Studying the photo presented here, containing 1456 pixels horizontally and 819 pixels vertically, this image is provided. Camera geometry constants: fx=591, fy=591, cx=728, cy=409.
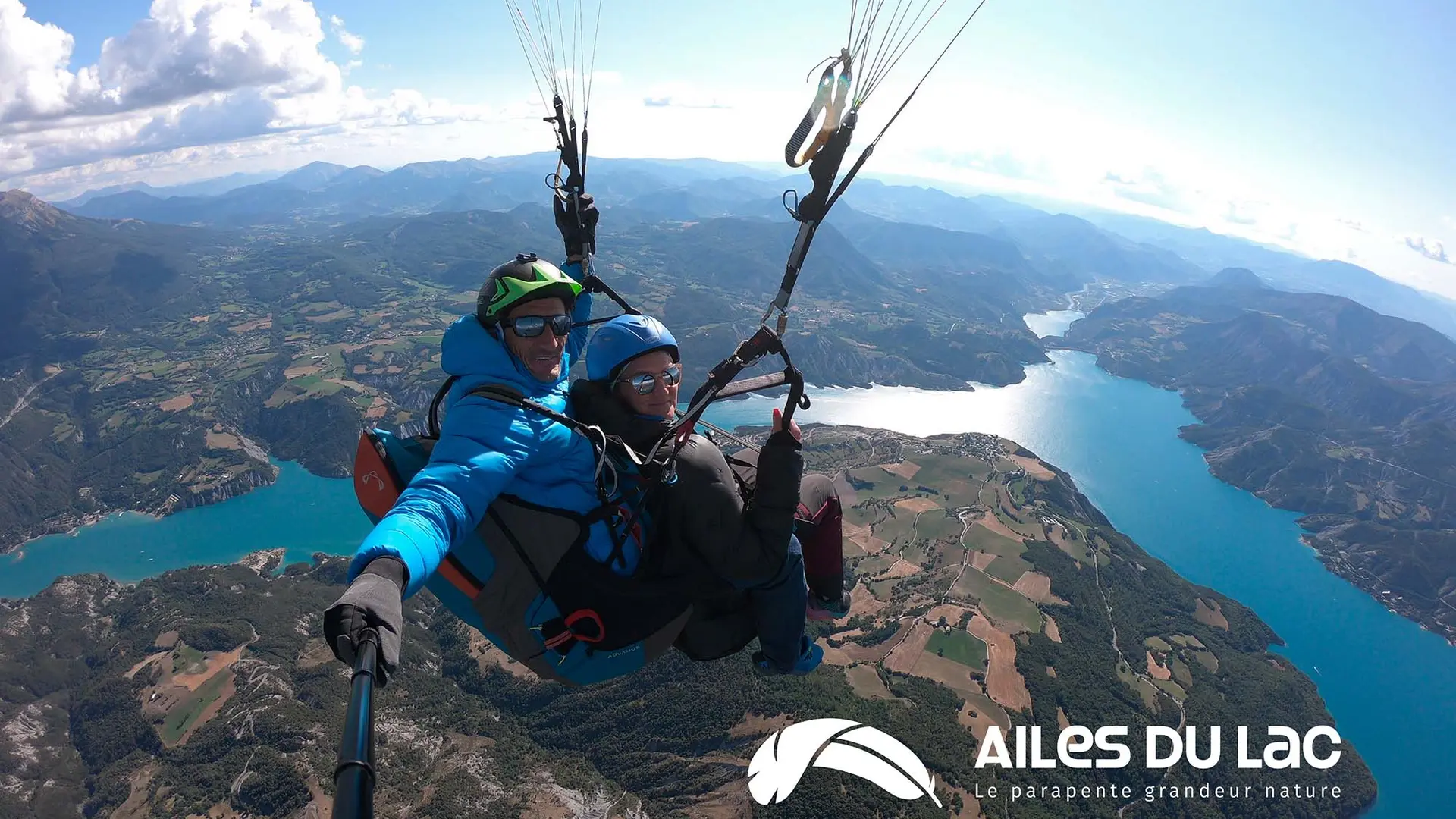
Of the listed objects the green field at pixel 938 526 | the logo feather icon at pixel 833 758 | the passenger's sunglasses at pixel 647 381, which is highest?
the passenger's sunglasses at pixel 647 381

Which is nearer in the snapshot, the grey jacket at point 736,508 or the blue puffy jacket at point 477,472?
the blue puffy jacket at point 477,472

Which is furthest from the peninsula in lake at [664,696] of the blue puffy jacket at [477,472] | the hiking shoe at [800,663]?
the blue puffy jacket at [477,472]

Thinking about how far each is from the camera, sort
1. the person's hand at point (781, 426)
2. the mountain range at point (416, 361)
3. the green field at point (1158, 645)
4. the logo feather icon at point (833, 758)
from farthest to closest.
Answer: the mountain range at point (416, 361) → the green field at point (1158, 645) → the logo feather icon at point (833, 758) → the person's hand at point (781, 426)

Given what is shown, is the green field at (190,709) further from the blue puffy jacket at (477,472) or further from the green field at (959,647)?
the blue puffy jacket at (477,472)

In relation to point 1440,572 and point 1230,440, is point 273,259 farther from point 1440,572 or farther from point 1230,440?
point 1440,572

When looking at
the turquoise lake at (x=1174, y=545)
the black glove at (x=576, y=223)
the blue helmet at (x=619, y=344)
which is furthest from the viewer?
the turquoise lake at (x=1174, y=545)

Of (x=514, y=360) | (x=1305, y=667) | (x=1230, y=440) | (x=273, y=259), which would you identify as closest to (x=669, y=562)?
(x=514, y=360)
